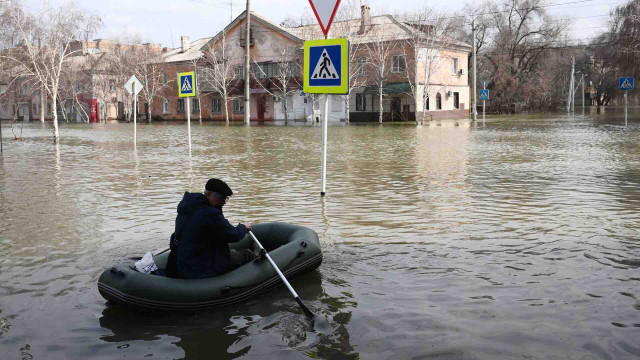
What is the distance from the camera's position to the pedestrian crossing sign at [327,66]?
32.8ft

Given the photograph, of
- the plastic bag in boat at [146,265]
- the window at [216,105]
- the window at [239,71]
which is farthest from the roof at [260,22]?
the plastic bag in boat at [146,265]

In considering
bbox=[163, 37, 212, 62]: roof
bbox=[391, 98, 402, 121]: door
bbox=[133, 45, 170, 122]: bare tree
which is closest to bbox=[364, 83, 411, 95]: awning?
bbox=[391, 98, 402, 121]: door

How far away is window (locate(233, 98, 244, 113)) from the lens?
64812mm

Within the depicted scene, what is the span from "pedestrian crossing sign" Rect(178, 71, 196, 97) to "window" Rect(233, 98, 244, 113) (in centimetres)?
4536

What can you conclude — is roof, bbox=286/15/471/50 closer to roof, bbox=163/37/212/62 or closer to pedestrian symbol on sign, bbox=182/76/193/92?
roof, bbox=163/37/212/62

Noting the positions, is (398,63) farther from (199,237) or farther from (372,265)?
(199,237)

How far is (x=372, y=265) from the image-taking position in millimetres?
7027

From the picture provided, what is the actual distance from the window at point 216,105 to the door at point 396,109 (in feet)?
63.5

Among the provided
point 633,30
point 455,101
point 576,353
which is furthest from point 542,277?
point 455,101

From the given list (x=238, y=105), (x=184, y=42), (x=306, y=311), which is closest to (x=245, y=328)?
(x=306, y=311)

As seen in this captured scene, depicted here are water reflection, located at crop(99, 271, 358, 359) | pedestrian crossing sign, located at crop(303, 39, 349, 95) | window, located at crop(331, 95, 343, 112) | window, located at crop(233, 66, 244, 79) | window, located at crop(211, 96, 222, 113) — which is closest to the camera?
water reflection, located at crop(99, 271, 358, 359)

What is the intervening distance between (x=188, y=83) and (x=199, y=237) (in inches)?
564

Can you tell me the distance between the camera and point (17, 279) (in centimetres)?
663

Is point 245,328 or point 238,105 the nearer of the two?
point 245,328
